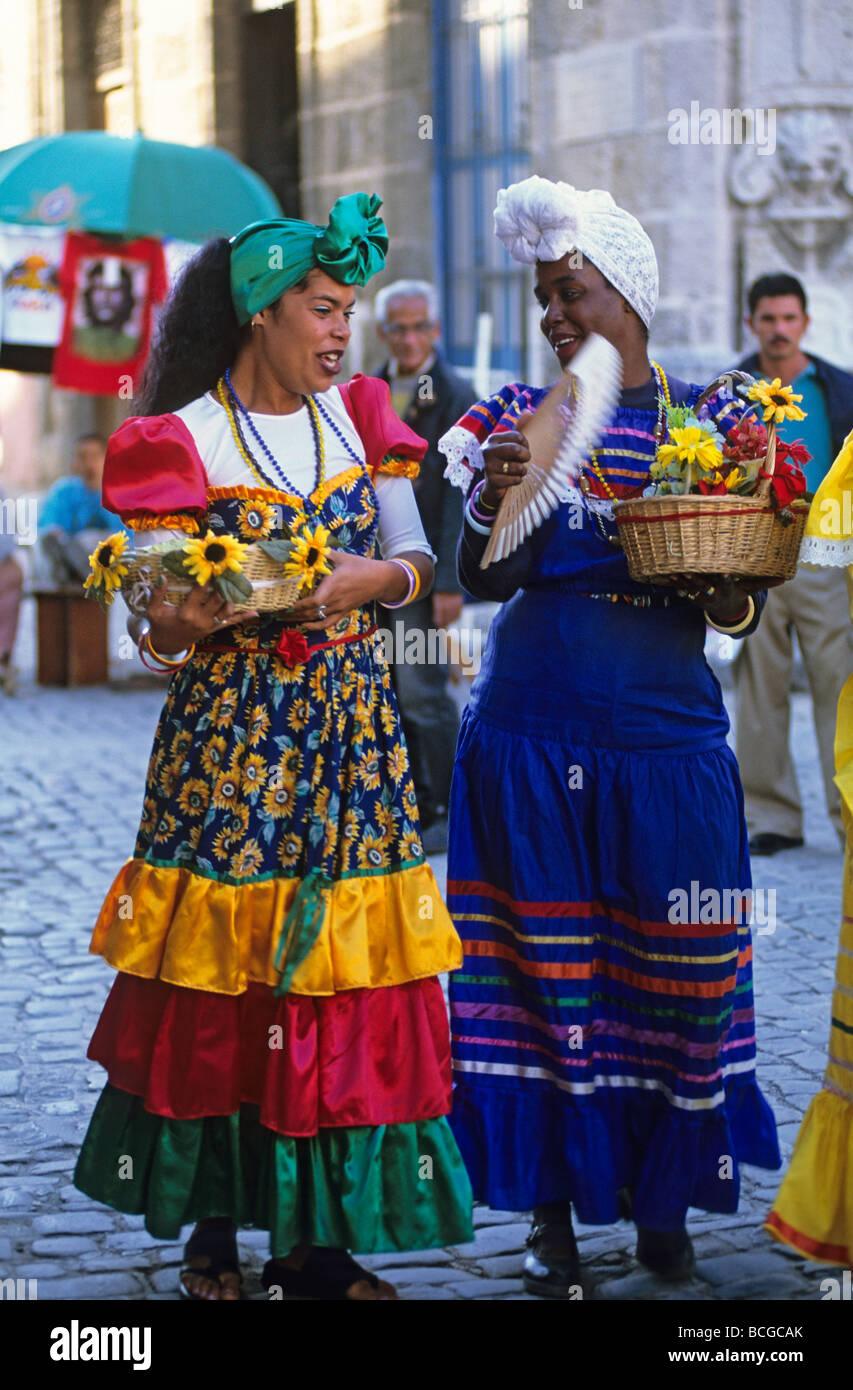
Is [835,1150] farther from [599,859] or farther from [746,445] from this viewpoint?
[746,445]

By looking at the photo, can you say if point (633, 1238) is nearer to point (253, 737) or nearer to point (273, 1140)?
point (273, 1140)

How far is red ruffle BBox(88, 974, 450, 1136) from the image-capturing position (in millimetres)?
3184

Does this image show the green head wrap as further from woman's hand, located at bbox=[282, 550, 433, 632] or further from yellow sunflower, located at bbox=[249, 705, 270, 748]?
yellow sunflower, located at bbox=[249, 705, 270, 748]

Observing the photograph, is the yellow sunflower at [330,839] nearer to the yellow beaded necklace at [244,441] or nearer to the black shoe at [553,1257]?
the yellow beaded necklace at [244,441]

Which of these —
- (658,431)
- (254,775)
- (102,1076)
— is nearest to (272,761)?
(254,775)

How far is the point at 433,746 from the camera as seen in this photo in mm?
7445

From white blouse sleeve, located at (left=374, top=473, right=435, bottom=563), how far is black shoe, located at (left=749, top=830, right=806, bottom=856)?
4.05 metres

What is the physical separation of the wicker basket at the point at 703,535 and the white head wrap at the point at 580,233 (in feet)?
1.52

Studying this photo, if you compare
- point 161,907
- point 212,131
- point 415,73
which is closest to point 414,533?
point 161,907

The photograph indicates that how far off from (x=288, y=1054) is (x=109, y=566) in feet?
3.08

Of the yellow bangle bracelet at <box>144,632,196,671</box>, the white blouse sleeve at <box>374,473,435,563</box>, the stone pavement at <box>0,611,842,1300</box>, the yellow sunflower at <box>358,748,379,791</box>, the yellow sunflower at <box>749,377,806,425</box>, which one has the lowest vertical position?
the stone pavement at <box>0,611,842,1300</box>

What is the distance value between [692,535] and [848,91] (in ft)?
27.2

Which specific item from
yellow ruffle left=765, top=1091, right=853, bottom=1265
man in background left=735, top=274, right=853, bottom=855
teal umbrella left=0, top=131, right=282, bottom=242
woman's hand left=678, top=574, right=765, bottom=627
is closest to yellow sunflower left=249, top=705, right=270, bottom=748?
woman's hand left=678, top=574, right=765, bottom=627

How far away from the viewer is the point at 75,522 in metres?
13.5
